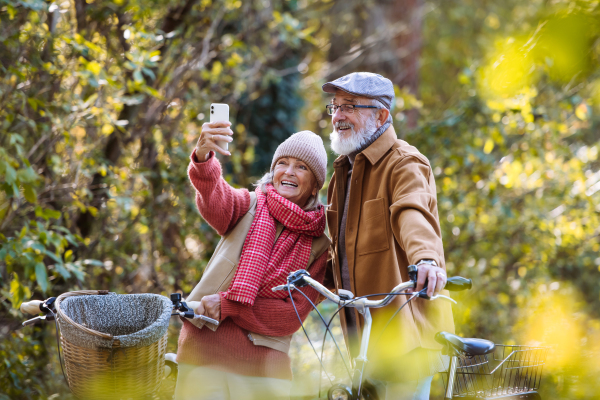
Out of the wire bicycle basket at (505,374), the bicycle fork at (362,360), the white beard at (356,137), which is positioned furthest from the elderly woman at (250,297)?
the wire bicycle basket at (505,374)

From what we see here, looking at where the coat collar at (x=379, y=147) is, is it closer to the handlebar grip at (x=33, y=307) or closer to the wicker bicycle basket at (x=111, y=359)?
the wicker bicycle basket at (x=111, y=359)

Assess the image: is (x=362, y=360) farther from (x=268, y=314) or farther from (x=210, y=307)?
(x=210, y=307)

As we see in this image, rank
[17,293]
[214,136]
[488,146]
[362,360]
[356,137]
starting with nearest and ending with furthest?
[362,360], [214,136], [356,137], [17,293], [488,146]

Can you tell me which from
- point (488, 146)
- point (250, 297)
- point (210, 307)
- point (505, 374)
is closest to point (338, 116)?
point (250, 297)

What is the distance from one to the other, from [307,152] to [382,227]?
55cm

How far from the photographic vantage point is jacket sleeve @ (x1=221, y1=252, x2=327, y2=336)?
256 cm

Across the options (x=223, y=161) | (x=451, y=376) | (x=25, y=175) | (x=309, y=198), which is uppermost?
(x=223, y=161)

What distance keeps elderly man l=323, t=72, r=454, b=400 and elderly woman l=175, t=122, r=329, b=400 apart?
18 cm

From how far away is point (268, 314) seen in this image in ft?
8.53

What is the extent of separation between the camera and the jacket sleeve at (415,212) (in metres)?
2.14

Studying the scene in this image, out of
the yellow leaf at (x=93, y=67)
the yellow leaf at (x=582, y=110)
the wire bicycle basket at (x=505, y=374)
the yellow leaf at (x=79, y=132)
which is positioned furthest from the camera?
the yellow leaf at (x=582, y=110)

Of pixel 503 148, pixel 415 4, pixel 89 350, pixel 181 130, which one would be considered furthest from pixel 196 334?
pixel 415 4

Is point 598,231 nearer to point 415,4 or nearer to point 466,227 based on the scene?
point 466,227

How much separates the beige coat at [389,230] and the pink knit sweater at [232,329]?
0.32 meters
